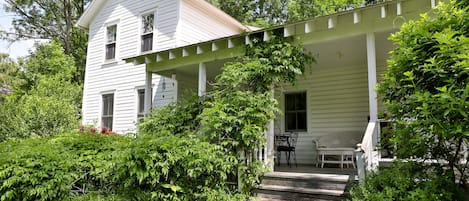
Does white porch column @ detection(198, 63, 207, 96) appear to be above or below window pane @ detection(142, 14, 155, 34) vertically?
below

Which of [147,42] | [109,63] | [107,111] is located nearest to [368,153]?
[147,42]

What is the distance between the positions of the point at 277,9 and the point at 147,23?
12.9 metres

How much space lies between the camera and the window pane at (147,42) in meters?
11.2

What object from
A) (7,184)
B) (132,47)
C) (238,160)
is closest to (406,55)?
Answer: (238,160)

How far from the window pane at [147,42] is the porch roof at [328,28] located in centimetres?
371

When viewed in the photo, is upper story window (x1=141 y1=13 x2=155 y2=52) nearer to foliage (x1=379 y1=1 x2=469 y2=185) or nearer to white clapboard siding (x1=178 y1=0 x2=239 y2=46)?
white clapboard siding (x1=178 y1=0 x2=239 y2=46)

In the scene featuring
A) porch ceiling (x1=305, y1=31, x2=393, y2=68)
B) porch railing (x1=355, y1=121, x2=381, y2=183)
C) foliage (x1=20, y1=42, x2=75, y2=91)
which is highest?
foliage (x1=20, y1=42, x2=75, y2=91)

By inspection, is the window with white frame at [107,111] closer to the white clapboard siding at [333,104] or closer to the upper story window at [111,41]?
the upper story window at [111,41]

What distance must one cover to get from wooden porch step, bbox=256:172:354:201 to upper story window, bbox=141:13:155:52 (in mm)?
7354

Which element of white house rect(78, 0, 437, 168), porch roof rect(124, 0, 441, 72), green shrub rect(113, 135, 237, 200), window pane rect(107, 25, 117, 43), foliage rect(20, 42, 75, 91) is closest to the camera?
green shrub rect(113, 135, 237, 200)

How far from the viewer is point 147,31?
11.5 m

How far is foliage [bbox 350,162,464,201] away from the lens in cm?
322

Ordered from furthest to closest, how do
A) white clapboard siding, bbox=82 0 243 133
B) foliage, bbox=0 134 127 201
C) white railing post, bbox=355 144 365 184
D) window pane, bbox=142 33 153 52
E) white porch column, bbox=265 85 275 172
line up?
window pane, bbox=142 33 153 52, white clapboard siding, bbox=82 0 243 133, white porch column, bbox=265 85 275 172, foliage, bbox=0 134 127 201, white railing post, bbox=355 144 365 184

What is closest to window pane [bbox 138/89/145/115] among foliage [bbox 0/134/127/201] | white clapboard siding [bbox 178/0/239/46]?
white clapboard siding [bbox 178/0/239/46]
